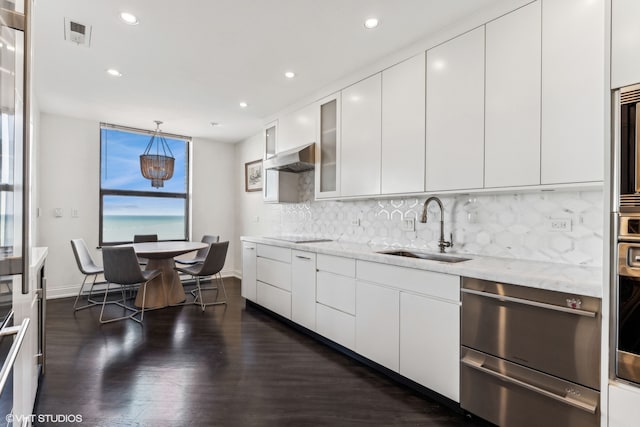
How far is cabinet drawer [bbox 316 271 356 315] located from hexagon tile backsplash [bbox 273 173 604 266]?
2.16 feet

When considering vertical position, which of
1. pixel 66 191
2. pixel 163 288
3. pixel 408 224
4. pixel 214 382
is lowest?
pixel 214 382

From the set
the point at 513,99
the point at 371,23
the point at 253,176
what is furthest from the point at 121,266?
the point at 513,99

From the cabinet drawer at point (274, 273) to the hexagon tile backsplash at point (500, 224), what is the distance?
75 centimetres

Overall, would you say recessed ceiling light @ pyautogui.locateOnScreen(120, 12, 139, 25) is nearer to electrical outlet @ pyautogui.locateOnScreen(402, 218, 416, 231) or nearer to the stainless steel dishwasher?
electrical outlet @ pyautogui.locateOnScreen(402, 218, 416, 231)

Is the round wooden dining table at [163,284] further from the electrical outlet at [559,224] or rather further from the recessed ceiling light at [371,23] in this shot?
the electrical outlet at [559,224]

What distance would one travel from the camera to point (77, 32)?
234cm

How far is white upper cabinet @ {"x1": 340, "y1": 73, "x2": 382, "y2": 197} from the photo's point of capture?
9.14 feet

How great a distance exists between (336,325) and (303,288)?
0.53 metres

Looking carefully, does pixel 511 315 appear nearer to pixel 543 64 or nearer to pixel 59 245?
pixel 543 64

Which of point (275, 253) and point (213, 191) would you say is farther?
point (213, 191)

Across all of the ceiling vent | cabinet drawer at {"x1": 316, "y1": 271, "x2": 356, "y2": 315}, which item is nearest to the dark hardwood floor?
cabinet drawer at {"x1": 316, "y1": 271, "x2": 356, "y2": 315}

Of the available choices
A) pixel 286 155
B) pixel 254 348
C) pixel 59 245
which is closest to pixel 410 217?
pixel 286 155

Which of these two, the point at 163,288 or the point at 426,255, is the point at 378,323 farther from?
the point at 163,288

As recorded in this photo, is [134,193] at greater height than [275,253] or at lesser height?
greater
